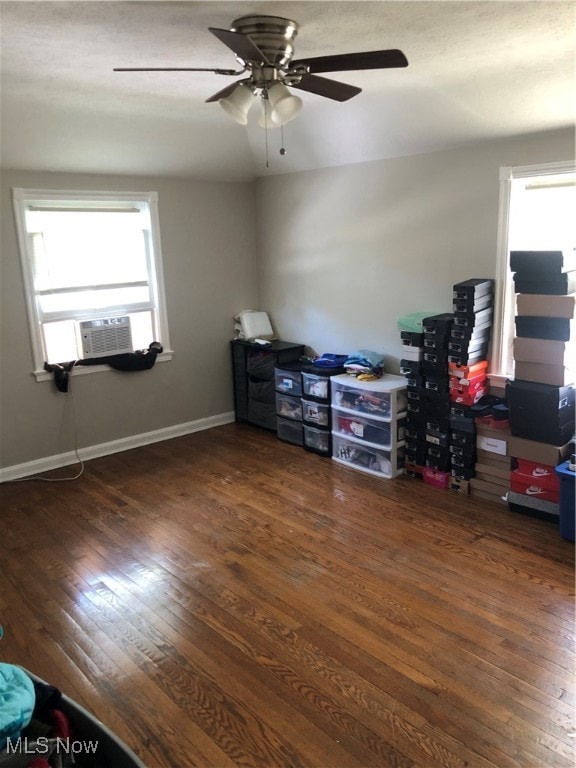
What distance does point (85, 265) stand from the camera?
4.57 metres

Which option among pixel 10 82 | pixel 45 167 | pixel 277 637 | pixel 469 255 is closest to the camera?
pixel 277 637

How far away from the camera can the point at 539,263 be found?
331 cm

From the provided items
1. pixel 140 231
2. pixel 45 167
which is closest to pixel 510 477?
pixel 140 231

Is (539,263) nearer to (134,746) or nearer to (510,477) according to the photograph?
(510,477)

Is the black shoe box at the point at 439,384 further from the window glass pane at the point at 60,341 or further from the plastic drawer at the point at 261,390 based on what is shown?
the window glass pane at the point at 60,341

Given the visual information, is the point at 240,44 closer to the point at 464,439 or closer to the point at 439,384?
the point at 439,384

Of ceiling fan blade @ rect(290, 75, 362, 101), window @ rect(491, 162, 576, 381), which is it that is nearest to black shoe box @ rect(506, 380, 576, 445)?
window @ rect(491, 162, 576, 381)

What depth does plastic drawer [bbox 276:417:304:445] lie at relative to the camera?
482 centimetres

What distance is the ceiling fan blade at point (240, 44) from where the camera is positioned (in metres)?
1.98

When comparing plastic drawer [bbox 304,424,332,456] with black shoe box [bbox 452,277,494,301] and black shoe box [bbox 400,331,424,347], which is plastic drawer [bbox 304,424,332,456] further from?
black shoe box [bbox 452,277,494,301]

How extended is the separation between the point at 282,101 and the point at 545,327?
1.94m

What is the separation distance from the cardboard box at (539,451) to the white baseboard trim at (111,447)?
9.13 ft

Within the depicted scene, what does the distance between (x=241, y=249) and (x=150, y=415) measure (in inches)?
67.7

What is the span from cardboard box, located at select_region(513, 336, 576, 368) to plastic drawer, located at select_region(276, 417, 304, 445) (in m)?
1.90
